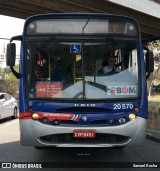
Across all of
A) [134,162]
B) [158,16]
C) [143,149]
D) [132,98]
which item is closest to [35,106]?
[132,98]

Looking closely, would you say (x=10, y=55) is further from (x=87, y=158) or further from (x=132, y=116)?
(x=87, y=158)

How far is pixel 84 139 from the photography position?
21.9 feet

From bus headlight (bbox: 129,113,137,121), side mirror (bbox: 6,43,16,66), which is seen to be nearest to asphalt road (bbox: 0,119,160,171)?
bus headlight (bbox: 129,113,137,121)

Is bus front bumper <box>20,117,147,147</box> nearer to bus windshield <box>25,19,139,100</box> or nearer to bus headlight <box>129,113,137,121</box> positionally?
bus headlight <box>129,113,137,121</box>

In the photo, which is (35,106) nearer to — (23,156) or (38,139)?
(38,139)

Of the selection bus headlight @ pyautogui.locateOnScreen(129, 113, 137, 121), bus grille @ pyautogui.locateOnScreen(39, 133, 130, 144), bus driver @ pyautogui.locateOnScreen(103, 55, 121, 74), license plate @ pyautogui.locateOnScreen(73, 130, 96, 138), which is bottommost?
bus grille @ pyautogui.locateOnScreen(39, 133, 130, 144)

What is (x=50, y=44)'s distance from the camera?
276 inches

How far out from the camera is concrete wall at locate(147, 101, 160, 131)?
39.3ft

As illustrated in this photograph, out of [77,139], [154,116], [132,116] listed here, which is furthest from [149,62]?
[154,116]

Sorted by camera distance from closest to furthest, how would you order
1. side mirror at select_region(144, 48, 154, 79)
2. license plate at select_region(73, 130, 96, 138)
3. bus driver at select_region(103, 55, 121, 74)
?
license plate at select_region(73, 130, 96, 138) → bus driver at select_region(103, 55, 121, 74) → side mirror at select_region(144, 48, 154, 79)

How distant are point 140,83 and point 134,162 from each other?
1.64 metres

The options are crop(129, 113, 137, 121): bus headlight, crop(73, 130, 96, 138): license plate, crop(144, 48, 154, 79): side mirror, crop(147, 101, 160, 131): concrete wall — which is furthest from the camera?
crop(147, 101, 160, 131): concrete wall

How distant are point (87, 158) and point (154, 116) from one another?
4.95 meters

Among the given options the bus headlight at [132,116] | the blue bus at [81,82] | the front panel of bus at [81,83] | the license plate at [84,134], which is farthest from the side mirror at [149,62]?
the license plate at [84,134]
